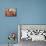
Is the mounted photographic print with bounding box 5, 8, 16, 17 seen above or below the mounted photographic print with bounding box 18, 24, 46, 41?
above

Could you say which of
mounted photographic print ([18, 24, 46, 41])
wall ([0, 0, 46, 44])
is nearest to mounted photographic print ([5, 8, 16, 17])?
wall ([0, 0, 46, 44])

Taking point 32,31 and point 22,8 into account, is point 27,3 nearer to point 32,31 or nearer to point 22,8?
point 22,8

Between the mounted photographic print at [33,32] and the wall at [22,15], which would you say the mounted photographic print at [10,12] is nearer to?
the wall at [22,15]

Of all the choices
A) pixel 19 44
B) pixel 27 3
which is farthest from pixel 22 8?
pixel 19 44

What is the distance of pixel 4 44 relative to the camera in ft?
10.9

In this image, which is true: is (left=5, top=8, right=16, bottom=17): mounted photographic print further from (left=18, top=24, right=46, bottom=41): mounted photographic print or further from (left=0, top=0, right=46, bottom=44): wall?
(left=18, top=24, right=46, bottom=41): mounted photographic print

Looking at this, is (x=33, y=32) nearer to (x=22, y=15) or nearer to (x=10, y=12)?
(x=22, y=15)

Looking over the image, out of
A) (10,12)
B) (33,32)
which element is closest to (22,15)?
(10,12)

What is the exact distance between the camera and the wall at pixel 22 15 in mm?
3367

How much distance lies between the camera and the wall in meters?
3.37

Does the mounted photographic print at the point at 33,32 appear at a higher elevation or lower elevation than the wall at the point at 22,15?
lower

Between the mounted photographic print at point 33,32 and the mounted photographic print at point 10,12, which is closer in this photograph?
the mounted photographic print at point 33,32

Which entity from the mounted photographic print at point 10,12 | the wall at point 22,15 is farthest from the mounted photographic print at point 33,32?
the mounted photographic print at point 10,12

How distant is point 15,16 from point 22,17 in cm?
18
